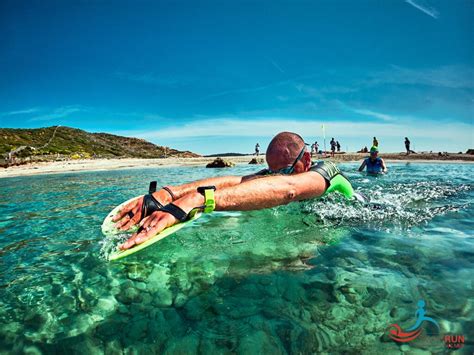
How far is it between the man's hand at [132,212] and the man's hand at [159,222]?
143 centimetres

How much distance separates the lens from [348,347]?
200 cm

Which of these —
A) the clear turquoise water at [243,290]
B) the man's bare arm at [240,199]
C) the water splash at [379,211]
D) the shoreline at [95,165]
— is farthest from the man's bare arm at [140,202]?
the shoreline at [95,165]

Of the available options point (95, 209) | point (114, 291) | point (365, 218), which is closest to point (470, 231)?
point (365, 218)

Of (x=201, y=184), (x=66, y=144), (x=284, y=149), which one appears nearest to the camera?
(x=284, y=149)

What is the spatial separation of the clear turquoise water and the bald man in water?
25.4 inches

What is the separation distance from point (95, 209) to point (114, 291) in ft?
17.2

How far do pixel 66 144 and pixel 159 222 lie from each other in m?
75.8

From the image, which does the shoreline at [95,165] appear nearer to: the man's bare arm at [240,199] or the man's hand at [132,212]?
the man's hand at [132,212]

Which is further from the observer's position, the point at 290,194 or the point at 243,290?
the point at 290,194

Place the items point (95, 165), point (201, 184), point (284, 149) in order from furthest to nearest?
point (95, 165)
point (201, 184)
point (284, 149)

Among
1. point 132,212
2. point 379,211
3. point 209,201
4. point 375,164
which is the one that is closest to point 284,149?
point 209,201

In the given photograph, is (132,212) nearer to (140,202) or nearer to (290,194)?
(140,202)

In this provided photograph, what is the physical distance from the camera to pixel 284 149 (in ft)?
13.7

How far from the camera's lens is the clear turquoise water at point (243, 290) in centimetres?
210
